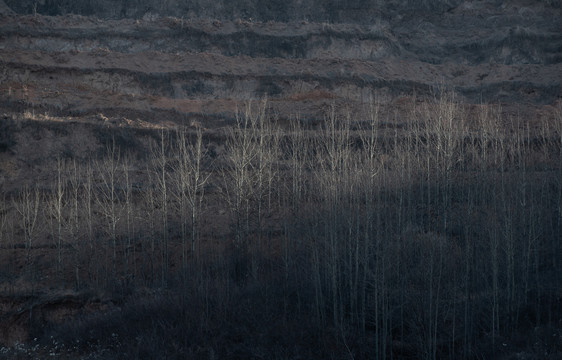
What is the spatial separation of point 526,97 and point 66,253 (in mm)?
32758

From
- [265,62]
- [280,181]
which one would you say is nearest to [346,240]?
[280,181]

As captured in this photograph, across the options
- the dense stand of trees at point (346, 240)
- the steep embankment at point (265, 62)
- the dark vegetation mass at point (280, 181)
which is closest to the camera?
the dense stand of trees at point (346, 240)

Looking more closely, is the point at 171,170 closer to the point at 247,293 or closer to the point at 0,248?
the point at 0,248

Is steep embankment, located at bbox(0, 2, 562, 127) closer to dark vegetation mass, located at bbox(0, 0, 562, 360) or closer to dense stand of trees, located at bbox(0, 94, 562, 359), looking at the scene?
dark vegetation mass, located at bbox(0, 0, 562, 360)

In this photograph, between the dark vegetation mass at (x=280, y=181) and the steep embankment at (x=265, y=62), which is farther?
the steep embankment at (x=265, y=62)

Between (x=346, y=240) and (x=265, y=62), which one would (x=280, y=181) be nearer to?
(x=346, y=240)

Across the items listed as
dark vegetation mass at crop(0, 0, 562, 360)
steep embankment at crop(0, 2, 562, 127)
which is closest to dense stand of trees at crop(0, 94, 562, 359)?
dark vegetation mass at crop(0, 0, 562, 360)

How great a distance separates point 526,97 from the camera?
4047 cm

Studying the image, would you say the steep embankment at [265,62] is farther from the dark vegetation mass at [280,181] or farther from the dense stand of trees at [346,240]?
the dense stand of trees at [346,240]

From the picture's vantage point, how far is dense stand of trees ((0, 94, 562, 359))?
1625 centimetres

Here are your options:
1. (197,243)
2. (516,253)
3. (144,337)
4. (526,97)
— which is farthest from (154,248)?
(526,97)

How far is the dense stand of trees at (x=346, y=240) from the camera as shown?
640 inches

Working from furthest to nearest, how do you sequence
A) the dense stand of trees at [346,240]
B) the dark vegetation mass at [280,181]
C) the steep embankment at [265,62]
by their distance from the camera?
the steep embankment at [265,62] < the dark vegetation mass at [280,181] < the dense stand of trees at [346,240]

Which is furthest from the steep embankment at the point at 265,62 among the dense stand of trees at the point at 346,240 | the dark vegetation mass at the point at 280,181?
the dense stand of trees at the point at 346,240
